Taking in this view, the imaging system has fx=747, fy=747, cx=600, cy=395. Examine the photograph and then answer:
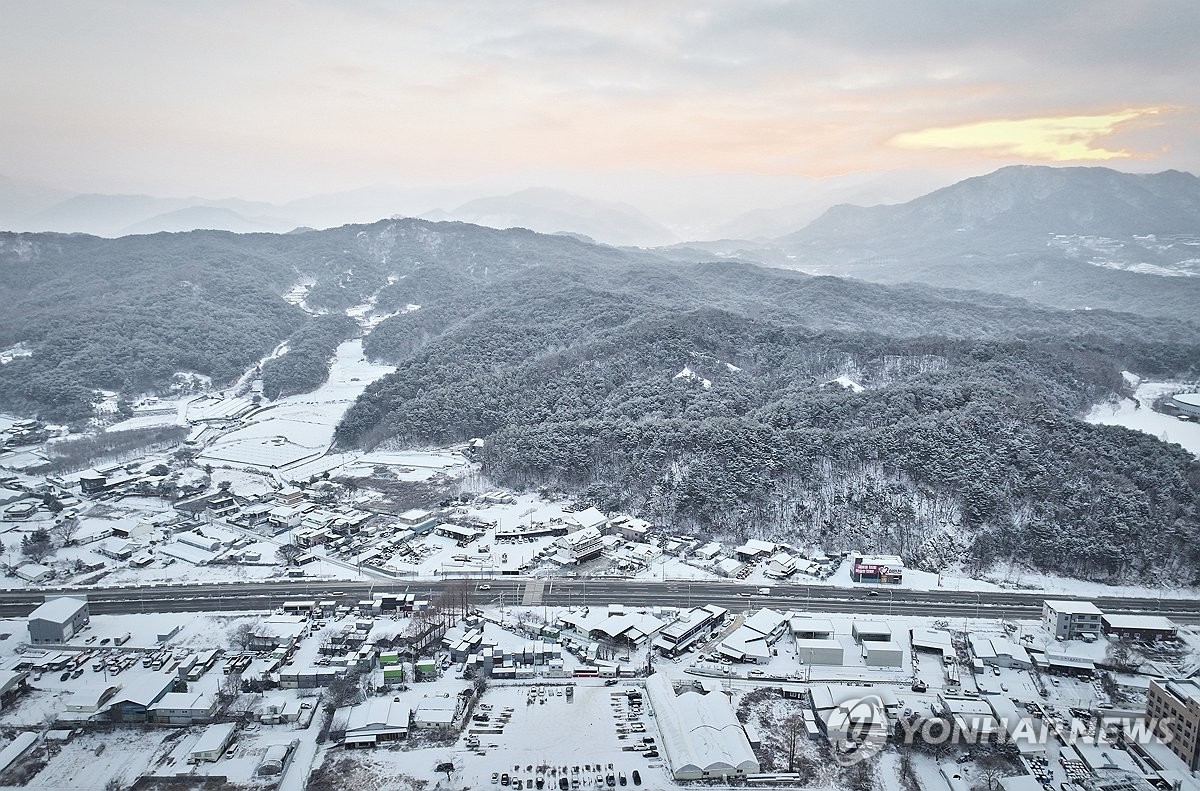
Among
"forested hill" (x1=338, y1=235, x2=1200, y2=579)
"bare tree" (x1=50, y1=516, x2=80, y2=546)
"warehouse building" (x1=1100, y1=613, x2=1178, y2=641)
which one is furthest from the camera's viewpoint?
"bare tree" (x1=50, y1=516, x2=80, y2=546)

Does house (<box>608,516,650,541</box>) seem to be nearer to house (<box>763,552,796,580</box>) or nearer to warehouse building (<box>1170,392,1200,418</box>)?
house (<box>763,552,796,580</box>)

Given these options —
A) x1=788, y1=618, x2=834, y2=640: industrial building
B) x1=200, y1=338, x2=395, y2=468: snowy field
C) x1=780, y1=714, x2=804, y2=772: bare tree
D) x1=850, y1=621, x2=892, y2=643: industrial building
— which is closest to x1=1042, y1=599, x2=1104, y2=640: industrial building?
x1=850, y1=621, x2=892, y2=643: industrial building

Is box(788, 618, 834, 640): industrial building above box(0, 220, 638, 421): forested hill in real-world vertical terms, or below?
below

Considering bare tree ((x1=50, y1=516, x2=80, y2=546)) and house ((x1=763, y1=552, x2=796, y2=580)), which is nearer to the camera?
house ((x1=763, y1=552, x2=796, y2=580))

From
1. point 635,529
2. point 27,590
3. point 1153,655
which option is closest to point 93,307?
point 27,590

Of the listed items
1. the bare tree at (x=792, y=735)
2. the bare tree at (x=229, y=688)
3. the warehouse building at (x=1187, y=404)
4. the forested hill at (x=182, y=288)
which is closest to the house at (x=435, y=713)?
the bare tree at (x=229, y=688)

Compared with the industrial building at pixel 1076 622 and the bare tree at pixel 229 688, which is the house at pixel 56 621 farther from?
the industrial building at pixel 1076 622

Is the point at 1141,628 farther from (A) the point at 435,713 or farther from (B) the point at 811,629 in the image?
(A) the point at 435,713

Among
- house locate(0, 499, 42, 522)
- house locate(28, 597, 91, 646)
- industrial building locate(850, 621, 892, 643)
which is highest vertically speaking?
house locate(0, 499, 42, 522)

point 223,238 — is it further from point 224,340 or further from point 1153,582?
point 1153,582
